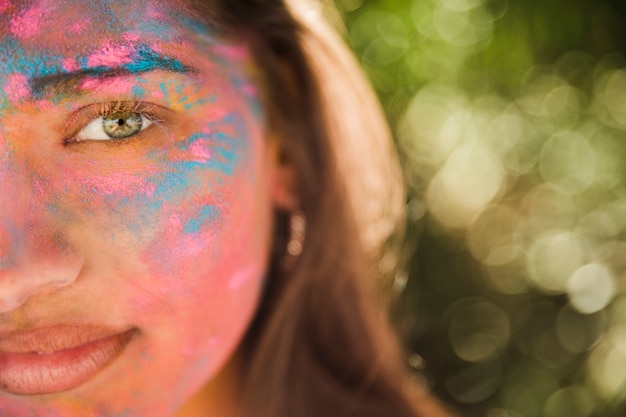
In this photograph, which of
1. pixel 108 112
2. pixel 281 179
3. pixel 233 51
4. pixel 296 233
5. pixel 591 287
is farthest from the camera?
pixel 591 287

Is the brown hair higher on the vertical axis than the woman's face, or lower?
lower

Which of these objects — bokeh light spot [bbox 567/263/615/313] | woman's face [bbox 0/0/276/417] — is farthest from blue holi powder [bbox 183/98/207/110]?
bokeh light spot [bbox 567/263/615/313]

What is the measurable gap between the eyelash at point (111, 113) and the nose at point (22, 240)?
0.07 metres

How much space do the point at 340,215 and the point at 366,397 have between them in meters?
0.36

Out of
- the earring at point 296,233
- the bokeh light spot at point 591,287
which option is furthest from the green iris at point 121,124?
the bokeh light spot at point 591,287

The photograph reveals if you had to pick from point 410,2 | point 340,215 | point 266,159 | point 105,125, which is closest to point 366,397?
point 340,215

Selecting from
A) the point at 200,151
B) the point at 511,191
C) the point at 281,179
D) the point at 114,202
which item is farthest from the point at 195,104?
the point at 511,191

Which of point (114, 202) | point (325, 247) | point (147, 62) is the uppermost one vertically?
point (147, 62)

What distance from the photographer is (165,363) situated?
2.69 ft

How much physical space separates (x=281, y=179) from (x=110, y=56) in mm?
432

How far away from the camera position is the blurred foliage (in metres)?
1.72

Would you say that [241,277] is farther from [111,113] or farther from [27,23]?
[27,23]

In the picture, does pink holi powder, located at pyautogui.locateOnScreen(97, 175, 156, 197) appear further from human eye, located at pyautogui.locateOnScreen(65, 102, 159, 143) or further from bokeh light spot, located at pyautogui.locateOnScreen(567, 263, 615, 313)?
bokeh light spot, located at pyautogui.locateOnScreen(567, 263, 615, 313)

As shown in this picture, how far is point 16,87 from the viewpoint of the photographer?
68 centimetres
